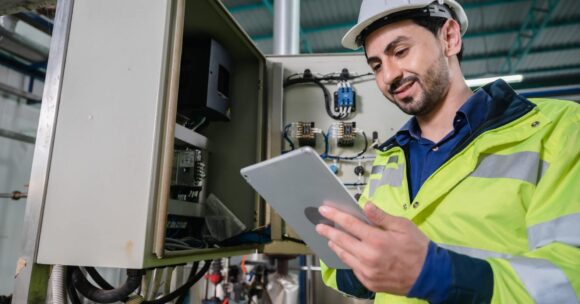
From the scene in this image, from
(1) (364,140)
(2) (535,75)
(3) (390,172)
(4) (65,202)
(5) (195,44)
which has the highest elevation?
(2) (535,75)

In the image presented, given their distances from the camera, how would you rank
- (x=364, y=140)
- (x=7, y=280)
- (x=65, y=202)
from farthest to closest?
(x=7, y=280), (x=364, y=140), (x=65, y=202)

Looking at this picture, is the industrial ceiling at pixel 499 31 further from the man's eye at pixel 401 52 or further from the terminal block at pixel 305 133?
the man's eye at pixel 401 52

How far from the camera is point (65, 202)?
911mm

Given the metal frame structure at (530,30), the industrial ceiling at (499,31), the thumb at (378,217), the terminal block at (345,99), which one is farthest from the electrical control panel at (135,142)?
the metal frame structure at (530,30)

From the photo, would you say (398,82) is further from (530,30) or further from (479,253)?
(530,30)

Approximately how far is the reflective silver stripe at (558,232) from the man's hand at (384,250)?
0.25m

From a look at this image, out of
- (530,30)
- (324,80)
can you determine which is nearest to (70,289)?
(324,80)

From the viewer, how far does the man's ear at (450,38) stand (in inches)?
38.1

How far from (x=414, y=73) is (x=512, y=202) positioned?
395 mm

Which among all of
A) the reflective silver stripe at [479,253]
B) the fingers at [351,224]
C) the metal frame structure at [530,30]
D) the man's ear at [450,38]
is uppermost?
the metal frame structure at [530,30]

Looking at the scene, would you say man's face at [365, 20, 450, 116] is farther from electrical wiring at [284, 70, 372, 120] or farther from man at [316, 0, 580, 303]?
electrical wiring at [284, 70, 372, 120]

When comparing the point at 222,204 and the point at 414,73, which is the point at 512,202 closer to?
the point at 414,73

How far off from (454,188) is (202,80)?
39.2 inches

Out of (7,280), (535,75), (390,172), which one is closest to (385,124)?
(390,172)
